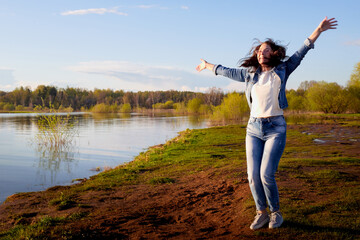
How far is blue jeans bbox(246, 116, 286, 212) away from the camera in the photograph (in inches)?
157

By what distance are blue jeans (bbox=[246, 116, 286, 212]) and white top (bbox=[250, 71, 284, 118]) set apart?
8 cm

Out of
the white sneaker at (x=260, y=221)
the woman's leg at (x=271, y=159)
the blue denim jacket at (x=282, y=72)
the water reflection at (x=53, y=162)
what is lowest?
the water reflection at (x=53, y=162)

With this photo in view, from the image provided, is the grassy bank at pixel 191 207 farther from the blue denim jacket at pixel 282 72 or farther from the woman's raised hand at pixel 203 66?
the woman's raised hand at pixel 203 66

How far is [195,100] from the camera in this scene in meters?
75.4

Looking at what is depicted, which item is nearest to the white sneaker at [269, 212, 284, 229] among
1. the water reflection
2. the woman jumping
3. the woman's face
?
the woman jumping

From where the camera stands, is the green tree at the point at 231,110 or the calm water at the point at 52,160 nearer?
the calm water at the point at 52,160

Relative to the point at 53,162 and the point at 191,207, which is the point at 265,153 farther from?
the point at 53,162

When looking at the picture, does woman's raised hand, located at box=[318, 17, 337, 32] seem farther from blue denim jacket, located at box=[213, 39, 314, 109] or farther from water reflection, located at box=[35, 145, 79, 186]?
water reflection, located at box=[35, 145, 79, 186]

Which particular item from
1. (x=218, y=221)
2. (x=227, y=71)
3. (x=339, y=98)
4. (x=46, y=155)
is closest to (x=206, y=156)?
(x=218, y=221)

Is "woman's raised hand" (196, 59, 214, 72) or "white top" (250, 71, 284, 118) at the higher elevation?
"woman's raised hand" (196, 59, 214, 72)

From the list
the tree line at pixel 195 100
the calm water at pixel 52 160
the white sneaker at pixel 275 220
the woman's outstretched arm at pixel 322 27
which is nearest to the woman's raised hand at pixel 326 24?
the woman's outstretched arm at pixel 322 27

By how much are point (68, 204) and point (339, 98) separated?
64250mm

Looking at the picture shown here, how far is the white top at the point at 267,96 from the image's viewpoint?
404 centimetres

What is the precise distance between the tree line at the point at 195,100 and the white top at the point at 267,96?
15733 millimetres
